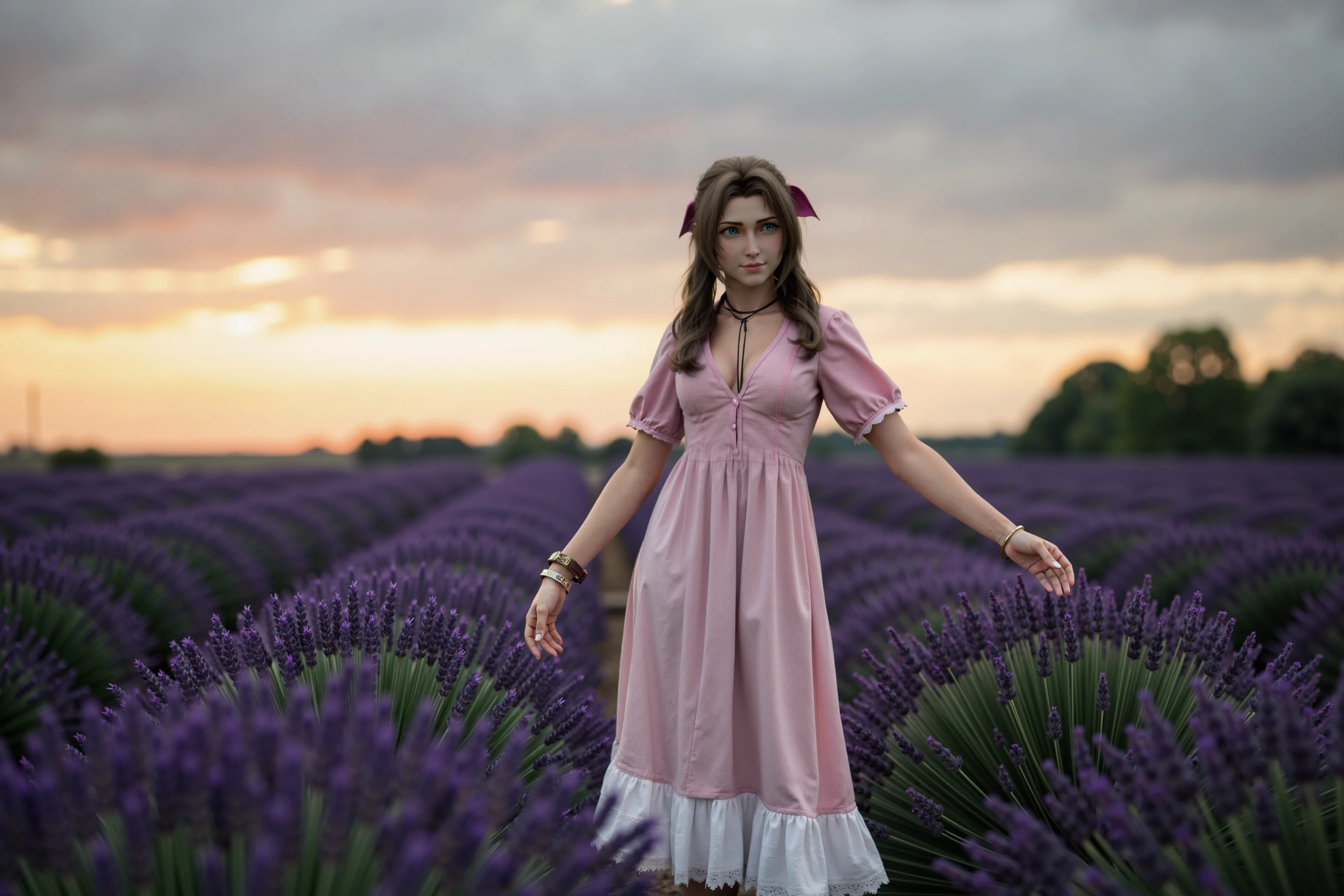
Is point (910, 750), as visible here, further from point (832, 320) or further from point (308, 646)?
point (308, 646)

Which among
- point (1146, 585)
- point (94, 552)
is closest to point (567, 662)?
point (1146, 585)

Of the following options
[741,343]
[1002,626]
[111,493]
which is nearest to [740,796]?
[1002,626]

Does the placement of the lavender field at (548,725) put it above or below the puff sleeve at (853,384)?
below

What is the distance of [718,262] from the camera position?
2576 millimetres

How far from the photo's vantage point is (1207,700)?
62.5 inches

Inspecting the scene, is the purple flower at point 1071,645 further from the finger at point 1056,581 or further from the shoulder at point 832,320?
the shoulder at point 832,320

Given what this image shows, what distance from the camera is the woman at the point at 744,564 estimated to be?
89.9 inches

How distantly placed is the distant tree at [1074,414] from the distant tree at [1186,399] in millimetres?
9605

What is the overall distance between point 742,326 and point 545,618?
3.16 ft

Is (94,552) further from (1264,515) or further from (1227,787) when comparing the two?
(1264,515)

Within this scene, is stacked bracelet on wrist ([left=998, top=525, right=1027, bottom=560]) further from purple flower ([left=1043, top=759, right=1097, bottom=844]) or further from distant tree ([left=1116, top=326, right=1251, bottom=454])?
distant tree ([left=1116, top=326, right=1251, bottom=454])

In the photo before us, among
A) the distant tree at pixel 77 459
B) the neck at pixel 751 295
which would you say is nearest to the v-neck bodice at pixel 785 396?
the neck at pixel 751 295

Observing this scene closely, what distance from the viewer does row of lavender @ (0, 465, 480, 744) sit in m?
4.00

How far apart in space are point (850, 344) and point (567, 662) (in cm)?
176
